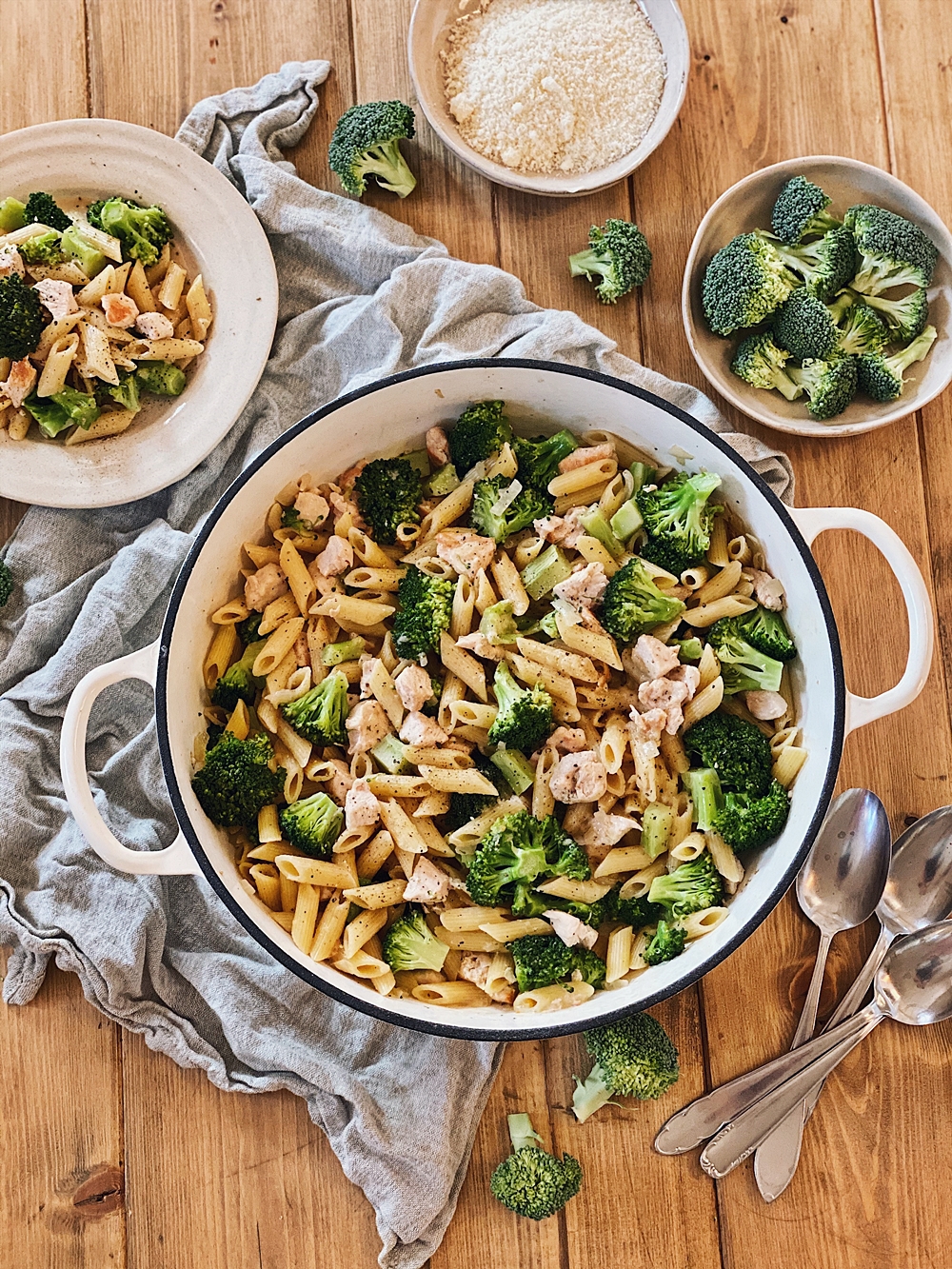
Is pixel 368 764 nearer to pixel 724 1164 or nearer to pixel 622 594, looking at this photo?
pixel 622 594

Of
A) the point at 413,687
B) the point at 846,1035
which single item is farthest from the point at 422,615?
the point at 846,1035

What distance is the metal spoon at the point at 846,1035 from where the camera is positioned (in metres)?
2.30

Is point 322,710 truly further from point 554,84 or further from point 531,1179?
point 554,84

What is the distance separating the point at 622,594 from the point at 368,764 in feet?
2.02

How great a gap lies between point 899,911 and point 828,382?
118cm

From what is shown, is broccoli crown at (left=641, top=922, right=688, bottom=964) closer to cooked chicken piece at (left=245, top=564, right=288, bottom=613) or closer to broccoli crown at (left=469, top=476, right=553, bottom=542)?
broccoli crown at (left=469, top=476, right=553, bottom=542)

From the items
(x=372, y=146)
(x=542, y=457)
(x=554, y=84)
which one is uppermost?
(x=554, y=84)

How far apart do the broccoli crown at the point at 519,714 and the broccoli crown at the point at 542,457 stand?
42 centimetres

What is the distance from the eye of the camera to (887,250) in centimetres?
235

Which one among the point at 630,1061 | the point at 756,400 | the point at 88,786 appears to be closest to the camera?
the point at 88,786

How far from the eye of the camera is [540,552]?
88.6 inches

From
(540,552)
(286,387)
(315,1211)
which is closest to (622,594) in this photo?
(540,552)

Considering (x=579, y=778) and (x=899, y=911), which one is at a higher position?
(x=579, y=778)

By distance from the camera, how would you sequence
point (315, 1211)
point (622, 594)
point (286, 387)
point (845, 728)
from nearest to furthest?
point (845, 728) < point (622, 594) < point (315, 1211) < point (286, 387)
